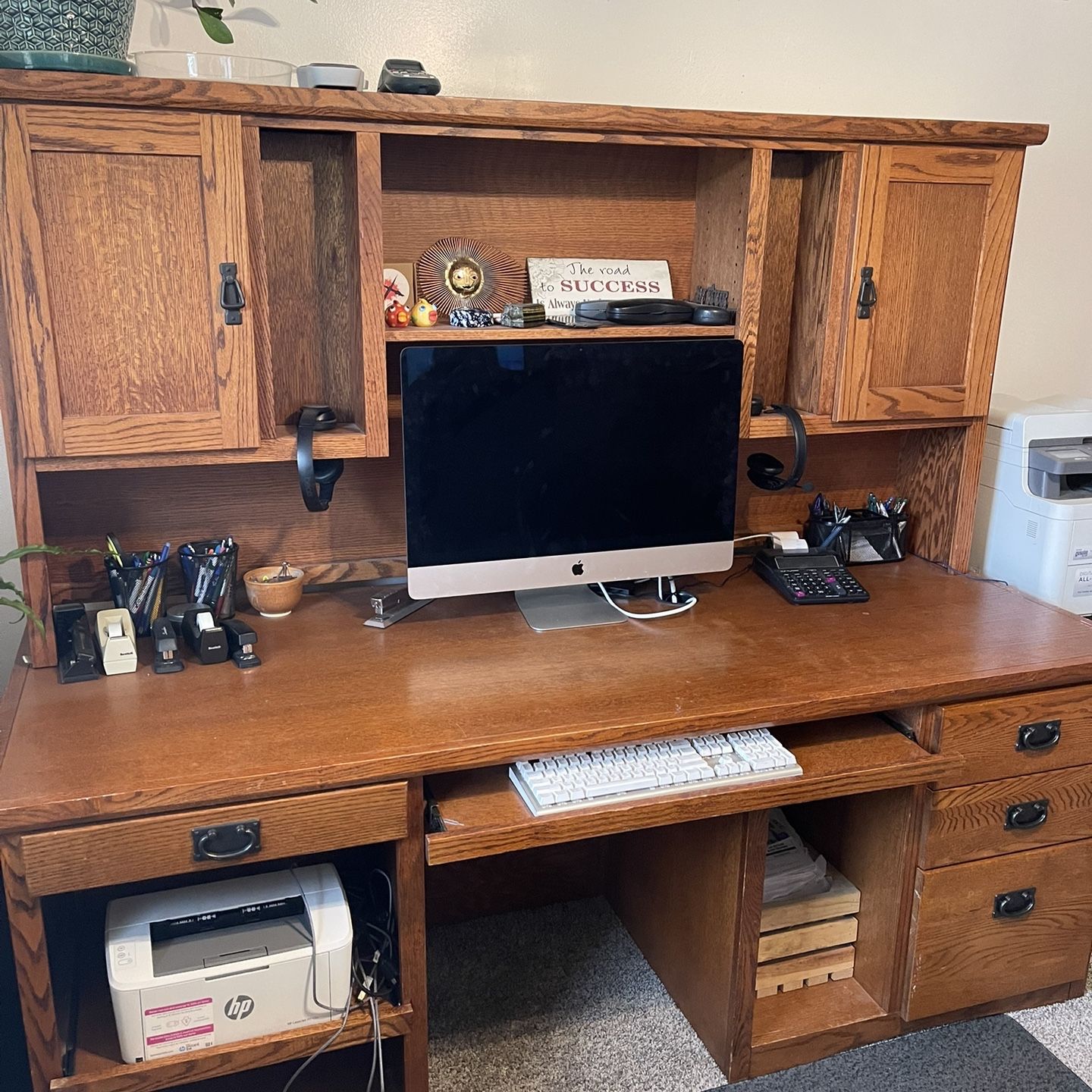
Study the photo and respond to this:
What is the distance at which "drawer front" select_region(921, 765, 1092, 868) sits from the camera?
5.74ft

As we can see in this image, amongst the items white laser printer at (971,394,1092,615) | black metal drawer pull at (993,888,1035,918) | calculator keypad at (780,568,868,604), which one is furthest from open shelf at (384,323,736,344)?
black metal drawer pull at (993,888,1035,918)

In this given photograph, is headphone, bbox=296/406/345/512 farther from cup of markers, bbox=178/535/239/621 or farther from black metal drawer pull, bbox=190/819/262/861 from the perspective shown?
black metal drawer pull, bbox=190/819/262/861

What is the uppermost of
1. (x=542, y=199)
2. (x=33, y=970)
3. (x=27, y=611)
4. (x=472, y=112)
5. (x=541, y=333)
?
(x=472, y=112)

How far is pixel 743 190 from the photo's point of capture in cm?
185

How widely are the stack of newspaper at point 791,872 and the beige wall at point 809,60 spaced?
103 cm

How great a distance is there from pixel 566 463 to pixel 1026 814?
38.9 inches

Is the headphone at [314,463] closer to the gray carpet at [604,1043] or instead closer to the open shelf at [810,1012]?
the gray carpet at [604,1043]

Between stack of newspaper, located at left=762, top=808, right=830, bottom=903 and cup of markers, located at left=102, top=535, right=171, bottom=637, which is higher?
cup of markers, located at left=102, top=535, right=171, bottom=637

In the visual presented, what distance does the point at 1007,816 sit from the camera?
1.79 metres

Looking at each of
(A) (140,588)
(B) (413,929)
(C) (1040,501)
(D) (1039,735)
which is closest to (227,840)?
(B) (413,929)

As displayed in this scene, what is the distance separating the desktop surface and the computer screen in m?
0.14

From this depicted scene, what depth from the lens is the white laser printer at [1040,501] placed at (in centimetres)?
207

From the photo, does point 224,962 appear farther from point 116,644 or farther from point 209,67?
point 209,67

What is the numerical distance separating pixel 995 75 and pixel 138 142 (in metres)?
1.82
